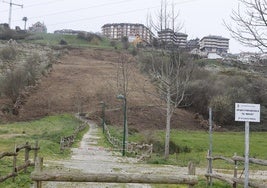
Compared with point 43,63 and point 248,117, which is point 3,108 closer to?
point 43,63

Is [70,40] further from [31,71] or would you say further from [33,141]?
[33,141]

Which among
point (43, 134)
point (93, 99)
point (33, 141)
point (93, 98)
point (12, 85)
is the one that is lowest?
point (43, 134)

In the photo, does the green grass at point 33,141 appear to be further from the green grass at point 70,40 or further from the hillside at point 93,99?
the green grass at point 70,40

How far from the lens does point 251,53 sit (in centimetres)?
1479

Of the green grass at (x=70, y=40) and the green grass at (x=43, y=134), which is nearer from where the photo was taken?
the green grass at (x=43, y=134)

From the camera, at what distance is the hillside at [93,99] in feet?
219

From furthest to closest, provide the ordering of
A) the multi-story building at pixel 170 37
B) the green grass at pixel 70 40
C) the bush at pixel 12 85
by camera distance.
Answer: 1. the green grass at pixel 70 40
2. the bush at pixel 12 85
3. the multi-story building at pixel 170 37

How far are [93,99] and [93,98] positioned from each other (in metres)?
0.25

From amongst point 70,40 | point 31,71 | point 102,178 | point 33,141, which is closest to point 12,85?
point 31,71

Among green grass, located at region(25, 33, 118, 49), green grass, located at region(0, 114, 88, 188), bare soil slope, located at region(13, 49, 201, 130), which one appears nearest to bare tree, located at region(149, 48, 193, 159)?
green grass, located at region(0, 114, 88, 188)

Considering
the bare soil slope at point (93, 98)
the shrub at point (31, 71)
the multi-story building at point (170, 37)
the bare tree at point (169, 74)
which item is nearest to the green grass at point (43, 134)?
the bare soil slope at point (93, 98)

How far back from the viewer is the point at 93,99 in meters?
76.4

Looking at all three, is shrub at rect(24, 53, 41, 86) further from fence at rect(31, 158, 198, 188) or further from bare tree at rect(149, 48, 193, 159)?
fence at rect(31, 158, 198, 188)

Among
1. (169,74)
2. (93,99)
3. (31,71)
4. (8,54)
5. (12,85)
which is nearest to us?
(169,74)
